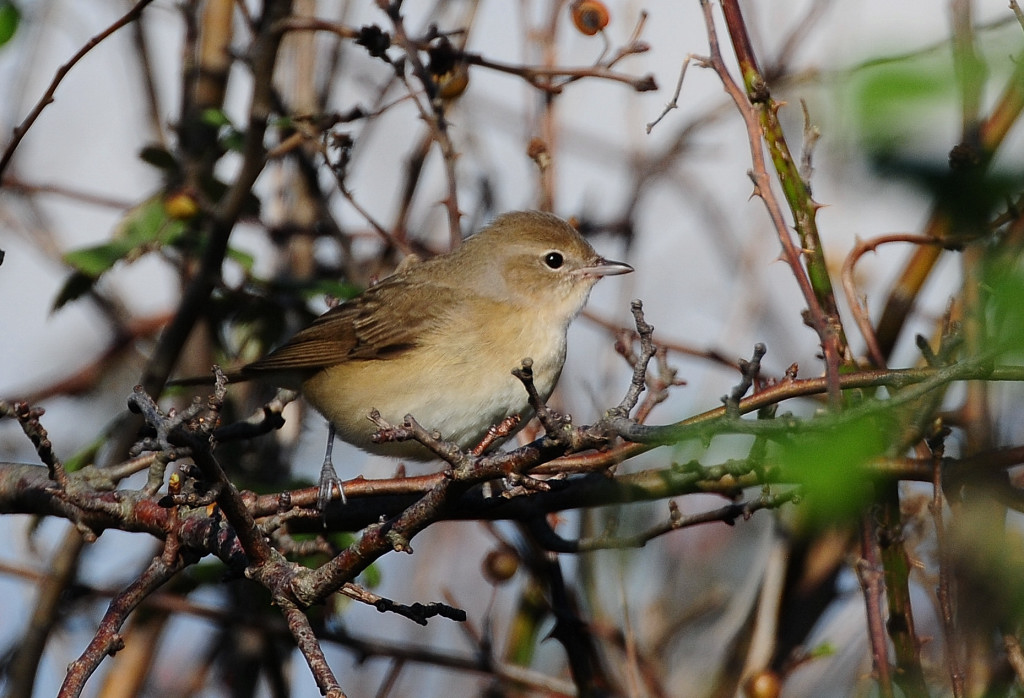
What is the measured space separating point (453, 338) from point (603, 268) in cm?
72

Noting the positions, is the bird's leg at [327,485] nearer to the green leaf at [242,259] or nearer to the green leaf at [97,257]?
the green leaf at [242,259]

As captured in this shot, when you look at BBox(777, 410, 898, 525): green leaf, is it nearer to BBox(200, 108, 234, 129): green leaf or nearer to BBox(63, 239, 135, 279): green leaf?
BBox(63, 239, 135, 279): green leaf

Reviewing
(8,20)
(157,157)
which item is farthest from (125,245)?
(8,20)

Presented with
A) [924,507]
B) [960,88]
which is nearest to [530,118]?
[924,507]

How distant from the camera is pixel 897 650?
9.36 feet

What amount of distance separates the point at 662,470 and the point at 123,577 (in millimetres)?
2729

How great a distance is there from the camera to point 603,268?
179 inches

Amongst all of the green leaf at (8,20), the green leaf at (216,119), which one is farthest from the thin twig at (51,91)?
the green leaf at (216,119)

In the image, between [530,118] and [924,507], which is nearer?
[924,507]

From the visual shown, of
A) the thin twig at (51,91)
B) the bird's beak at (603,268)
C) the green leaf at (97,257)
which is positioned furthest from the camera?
the bird's beak at (603,268)

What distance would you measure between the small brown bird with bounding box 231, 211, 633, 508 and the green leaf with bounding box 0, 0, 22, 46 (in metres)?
1.57

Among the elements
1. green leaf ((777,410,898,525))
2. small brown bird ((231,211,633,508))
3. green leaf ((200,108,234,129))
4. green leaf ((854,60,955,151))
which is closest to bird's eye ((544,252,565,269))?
small brown bird ((231,211,633,508))

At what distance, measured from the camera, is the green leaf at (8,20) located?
290 cm

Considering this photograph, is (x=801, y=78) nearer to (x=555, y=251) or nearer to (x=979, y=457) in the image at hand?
(x=555, y=251)
